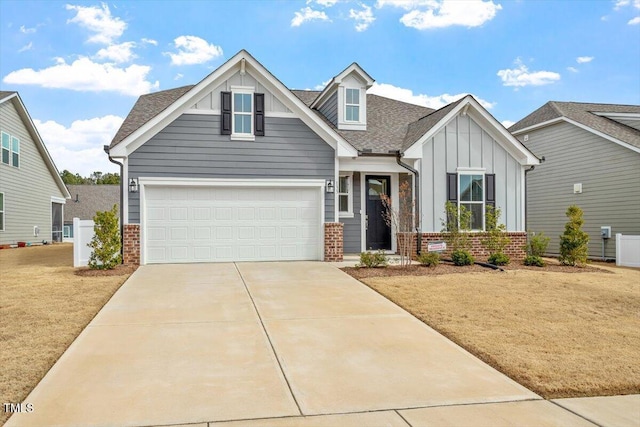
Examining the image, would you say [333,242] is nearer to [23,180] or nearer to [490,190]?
[490,190]

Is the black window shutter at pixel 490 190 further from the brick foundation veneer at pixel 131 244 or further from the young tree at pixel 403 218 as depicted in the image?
the brick foundation veneer at pixel 131 244

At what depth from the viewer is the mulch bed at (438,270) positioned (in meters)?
11.2

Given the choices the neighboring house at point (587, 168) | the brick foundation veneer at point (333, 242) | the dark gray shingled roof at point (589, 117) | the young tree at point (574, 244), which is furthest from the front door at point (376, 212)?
the dark gray shingled roof at point (589, 117)

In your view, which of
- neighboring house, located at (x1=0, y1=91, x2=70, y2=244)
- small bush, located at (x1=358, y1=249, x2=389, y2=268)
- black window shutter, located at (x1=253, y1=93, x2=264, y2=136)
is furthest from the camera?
neighboring house, located at (x1=0, y1=91, x2=70, y2=244)

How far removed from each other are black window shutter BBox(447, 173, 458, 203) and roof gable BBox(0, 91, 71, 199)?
1826 centimetres

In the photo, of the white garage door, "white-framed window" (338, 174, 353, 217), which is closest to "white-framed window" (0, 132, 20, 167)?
the white garage door

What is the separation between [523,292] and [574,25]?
990 cm

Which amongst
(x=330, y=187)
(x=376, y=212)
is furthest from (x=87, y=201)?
(x=330, y=187)

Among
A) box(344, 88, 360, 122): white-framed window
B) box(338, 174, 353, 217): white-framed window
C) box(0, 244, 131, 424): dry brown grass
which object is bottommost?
box(0, 244, 131, 424): dry brown grass

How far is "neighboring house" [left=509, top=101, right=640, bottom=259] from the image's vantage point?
16.7 m

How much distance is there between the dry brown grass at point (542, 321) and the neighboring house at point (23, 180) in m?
18.6

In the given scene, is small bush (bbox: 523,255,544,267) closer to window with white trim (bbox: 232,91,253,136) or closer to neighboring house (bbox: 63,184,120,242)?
window with white trim (bbox: 232,91,253,136)

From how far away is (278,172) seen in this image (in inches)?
528

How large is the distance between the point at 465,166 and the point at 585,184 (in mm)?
6360
